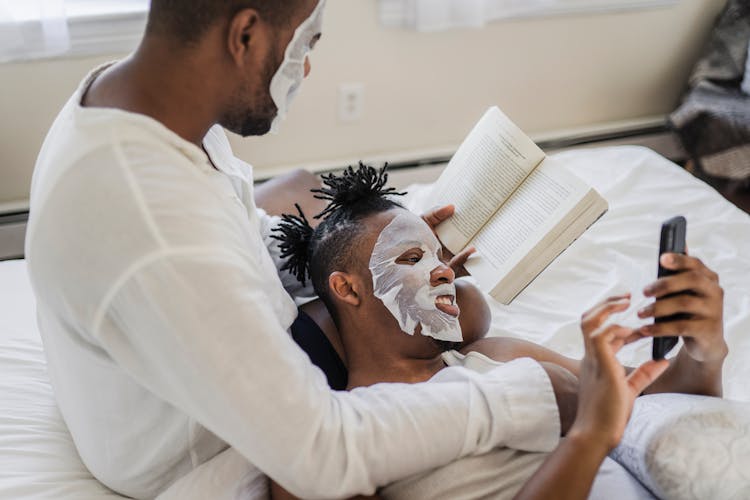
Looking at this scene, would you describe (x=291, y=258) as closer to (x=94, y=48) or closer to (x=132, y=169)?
(x=132, y=169)

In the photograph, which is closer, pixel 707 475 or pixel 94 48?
pixel 707 475

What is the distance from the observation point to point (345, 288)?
3.96 feet

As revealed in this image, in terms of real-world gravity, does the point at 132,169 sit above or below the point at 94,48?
above

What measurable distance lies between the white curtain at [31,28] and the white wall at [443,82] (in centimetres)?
5

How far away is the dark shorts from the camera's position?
1.17 metres

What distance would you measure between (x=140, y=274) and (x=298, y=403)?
213 millimetres

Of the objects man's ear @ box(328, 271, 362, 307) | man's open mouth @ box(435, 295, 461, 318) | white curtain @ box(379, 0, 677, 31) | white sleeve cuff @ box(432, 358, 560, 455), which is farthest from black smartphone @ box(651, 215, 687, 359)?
white curtain @ box(379, 0, 677, 31)

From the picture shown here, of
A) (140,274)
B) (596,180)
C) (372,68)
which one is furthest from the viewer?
(372,68)

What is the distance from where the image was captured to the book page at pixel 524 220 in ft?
3.93

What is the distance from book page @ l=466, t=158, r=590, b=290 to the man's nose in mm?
81

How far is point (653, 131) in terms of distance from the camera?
2.80 m

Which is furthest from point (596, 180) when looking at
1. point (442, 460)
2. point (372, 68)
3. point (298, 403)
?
point (298, 403)

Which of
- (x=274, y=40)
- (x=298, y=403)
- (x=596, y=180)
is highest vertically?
(x=274, y=40)

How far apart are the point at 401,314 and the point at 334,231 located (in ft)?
0.62
